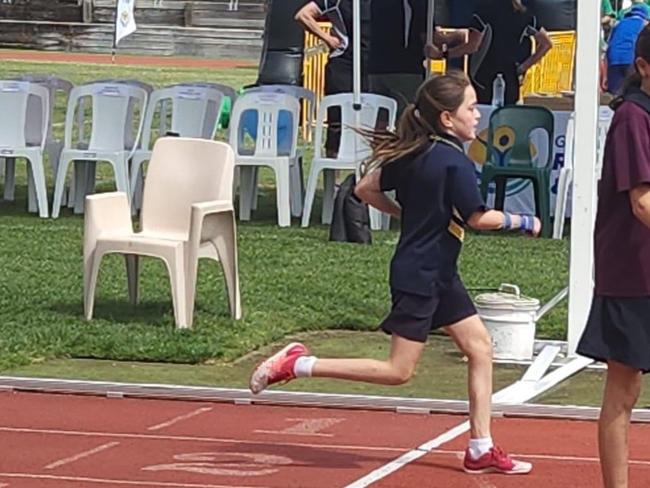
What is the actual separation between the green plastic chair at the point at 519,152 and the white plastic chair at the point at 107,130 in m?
A: 3.16

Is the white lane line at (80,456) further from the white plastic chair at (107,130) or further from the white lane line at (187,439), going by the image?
the white plastic chair at (107,130)

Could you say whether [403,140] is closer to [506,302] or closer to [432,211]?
[432,211]

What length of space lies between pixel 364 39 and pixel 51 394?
25.8ft

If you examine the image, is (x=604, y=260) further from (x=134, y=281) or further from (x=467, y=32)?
(x=467, y=32)

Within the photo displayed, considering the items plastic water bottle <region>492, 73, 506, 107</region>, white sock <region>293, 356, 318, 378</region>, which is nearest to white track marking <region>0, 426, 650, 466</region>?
white sock <region>293, 356, 318, 378</region>

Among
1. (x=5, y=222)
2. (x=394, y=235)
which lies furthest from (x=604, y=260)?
(x=5, y=222)

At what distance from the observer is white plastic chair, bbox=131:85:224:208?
1532cm

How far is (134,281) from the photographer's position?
1072 cm

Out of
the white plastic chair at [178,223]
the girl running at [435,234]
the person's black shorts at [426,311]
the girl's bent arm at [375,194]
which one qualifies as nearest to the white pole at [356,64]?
the white plastic chair at [178,223]

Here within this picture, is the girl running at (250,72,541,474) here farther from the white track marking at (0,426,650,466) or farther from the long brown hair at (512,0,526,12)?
the long brown hair at (512,0,526,12)

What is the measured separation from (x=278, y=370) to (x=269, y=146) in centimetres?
807

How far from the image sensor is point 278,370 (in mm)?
7160

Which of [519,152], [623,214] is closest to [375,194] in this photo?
[623,214]

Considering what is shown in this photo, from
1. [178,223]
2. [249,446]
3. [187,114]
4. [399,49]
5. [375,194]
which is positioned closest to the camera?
[375,194]
